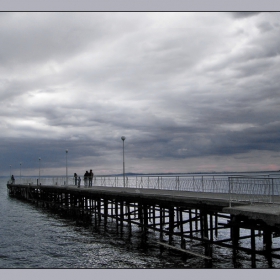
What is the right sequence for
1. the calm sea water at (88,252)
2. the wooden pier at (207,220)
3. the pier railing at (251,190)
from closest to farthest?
1. the wooden pier at (207,220)
2. the pier railing at (251,190)
3. the calm sea water at (88,252)

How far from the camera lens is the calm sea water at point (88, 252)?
665 inches

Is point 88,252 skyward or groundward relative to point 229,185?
groundward

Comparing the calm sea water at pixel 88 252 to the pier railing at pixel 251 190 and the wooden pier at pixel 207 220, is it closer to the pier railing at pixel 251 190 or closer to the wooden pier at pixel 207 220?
the wooden pier at pixel 207 220

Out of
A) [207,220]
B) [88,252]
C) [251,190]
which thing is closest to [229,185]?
[251,190]

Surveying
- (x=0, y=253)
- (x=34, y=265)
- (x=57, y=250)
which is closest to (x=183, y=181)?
(x=57, y=250)

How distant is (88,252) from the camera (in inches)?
768

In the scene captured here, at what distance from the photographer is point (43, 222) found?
32031mm

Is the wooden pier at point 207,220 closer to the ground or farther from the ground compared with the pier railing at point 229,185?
closer to the ground

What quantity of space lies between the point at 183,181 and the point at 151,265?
25.3 feet

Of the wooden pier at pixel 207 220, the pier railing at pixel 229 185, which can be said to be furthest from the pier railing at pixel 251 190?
the wooden pier at pixel 207 220

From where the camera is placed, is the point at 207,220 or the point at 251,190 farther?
the point at 207,220

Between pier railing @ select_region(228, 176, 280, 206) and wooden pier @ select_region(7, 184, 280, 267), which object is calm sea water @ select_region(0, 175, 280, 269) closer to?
wooden pier @ select_region(7, 184, 280, 267)

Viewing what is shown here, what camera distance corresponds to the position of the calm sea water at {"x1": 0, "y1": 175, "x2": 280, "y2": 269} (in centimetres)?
1689

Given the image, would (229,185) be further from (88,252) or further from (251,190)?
(88,252)
